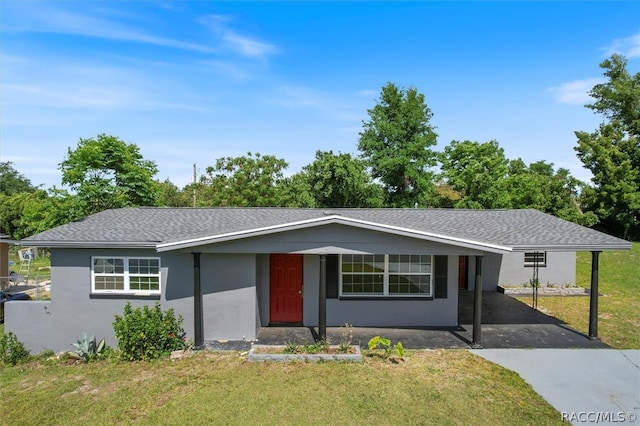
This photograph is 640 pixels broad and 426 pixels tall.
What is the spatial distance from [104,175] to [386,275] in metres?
16.9

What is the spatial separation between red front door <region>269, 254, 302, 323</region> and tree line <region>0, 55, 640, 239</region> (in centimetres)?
1726

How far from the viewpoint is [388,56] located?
1869cm

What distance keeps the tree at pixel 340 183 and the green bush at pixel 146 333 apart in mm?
19845

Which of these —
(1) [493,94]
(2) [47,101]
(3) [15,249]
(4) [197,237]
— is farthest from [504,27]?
(3) [15,249]

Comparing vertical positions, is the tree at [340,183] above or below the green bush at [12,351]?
above

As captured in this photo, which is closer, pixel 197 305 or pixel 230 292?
pixel 197 305

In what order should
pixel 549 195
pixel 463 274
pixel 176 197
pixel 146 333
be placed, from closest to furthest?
pixel 146 333
pixel 463 274
pixel 549 195
pixel 176 197

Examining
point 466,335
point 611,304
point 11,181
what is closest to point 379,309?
point 466,335

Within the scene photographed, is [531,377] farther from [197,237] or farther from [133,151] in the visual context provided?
[133,151]

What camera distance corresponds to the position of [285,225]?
938cm

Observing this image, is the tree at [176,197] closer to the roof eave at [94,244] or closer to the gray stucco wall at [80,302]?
the gray stucco wall at [80,302]

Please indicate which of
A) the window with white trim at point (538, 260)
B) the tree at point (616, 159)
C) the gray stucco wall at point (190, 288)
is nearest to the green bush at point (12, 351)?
the gray stucco wall at point (190, 288)

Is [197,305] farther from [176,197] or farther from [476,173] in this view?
[176,197]

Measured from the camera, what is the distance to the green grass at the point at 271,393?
6.60 m
